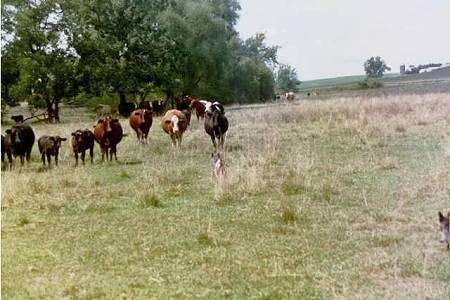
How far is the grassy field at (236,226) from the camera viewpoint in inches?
249

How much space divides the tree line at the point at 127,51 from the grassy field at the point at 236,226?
2087 centimetres

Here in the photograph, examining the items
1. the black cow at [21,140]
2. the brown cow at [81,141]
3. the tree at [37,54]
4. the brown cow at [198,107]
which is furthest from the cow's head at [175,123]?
the tree at [37,54]

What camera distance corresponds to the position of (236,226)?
880cm

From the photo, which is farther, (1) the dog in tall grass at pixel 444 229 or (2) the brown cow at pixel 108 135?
(2) the brown cow at pixel 108 135

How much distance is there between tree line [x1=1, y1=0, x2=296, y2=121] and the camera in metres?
36.3

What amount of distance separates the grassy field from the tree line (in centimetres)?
2087

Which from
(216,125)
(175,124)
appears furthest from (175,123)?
(216,125)

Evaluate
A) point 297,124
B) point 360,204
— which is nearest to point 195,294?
point 360,204

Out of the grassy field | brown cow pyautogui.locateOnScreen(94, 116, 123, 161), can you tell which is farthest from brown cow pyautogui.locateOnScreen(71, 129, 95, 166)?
the grassy field

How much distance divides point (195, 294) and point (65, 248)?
2.67 m

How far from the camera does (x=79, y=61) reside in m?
38.8

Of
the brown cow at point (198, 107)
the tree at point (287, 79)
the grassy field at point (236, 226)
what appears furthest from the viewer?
the tree at point (287, 79)

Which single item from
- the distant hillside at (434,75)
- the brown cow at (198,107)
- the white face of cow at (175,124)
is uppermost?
the distant hillside at (434,75)

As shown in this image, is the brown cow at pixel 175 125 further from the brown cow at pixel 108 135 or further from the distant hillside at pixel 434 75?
the distant hillside at pixel 434 75
